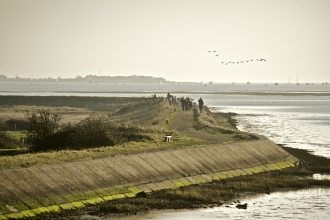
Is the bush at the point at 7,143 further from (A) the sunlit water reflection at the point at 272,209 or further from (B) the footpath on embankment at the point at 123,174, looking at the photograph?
(A) the sunlit water reflection at the point at 272,209

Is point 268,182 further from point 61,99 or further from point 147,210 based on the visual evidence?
point 61,99

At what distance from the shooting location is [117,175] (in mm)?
33281

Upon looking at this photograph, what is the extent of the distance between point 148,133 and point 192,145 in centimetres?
452

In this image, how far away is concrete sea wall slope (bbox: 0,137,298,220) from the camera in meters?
28.4

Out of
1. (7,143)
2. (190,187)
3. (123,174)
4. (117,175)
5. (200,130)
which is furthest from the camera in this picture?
(200,130)

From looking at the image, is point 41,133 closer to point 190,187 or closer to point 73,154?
point 73,154

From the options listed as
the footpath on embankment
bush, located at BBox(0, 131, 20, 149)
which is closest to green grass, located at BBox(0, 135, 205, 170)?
the footpath on embankment

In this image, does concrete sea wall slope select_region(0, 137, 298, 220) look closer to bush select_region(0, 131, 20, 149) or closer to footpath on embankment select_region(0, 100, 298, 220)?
footpath on embankment select_region(0, 100, 298, 220)

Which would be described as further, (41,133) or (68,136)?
(41,133)

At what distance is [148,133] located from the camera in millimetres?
47250

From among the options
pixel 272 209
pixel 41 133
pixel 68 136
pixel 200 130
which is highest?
pixel 41 133

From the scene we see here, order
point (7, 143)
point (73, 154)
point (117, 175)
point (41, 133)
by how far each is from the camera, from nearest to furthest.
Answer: point (117, 175) → point (73, 154) → point (41, 133) → point (7, 143)

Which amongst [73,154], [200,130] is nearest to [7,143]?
[73,154]

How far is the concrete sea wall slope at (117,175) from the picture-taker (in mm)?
28353
